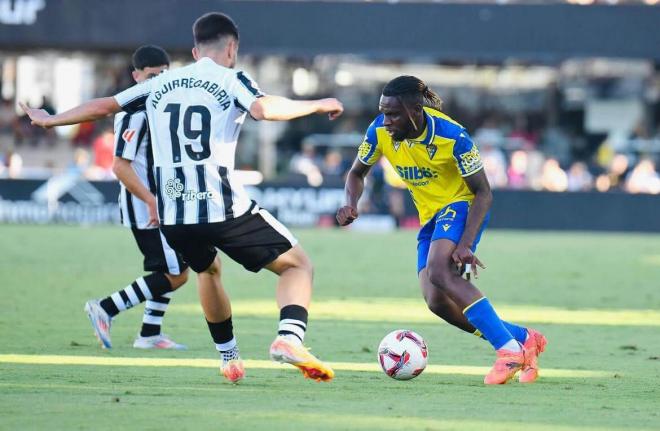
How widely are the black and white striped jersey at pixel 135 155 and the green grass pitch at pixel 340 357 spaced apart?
0.97 m

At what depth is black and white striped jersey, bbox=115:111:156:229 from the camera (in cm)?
955

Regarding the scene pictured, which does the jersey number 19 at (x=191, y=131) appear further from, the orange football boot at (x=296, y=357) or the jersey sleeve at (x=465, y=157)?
the jersey sleeve at (x=465, y=157)

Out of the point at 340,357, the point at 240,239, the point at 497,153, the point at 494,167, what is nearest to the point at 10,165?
the point at 494,167

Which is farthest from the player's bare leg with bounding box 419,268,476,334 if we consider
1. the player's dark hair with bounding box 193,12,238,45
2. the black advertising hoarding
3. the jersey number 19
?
the black advertising hoarding

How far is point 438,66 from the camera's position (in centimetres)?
3572

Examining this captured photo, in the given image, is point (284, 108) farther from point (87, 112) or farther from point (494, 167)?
point (494, 167)

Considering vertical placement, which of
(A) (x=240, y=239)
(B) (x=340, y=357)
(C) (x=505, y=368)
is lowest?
(B) (x=340, y=357)

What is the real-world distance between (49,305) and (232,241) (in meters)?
5.96

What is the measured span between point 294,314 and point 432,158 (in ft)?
4.50

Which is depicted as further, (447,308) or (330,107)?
(447,308)

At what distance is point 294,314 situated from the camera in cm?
Answer: 763

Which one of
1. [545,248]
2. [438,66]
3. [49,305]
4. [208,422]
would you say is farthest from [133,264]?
[438,66]

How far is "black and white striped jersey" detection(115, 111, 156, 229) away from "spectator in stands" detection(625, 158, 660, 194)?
2147 centimetres

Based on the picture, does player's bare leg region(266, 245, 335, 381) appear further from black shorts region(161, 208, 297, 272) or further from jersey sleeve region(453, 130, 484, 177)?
jersey sleeve region(453, 130, 484, 177)
